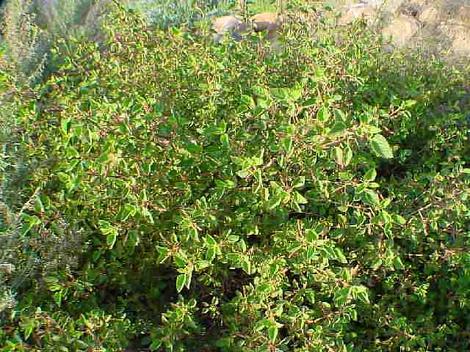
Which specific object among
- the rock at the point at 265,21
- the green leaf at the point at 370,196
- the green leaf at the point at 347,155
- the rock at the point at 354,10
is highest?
the green leaf at the point at 347,155

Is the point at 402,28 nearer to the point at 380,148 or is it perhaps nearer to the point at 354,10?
the point at 354,10

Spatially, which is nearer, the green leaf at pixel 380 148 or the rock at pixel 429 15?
the green leaf at pixel 380 148

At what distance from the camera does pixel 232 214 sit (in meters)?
2.28

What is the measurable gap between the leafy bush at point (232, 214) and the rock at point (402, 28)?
2353 millimetres

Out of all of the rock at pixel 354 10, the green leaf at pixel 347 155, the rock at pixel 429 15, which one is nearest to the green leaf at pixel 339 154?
the green leaf at pixel 347 155

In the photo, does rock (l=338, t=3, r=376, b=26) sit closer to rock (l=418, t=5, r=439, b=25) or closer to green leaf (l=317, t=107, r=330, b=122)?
rock (l=418, t=5, r=439, b=25)

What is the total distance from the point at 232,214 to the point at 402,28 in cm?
362

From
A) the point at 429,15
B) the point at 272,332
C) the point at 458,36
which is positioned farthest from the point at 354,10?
the point at 272,332

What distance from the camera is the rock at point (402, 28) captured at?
509cm

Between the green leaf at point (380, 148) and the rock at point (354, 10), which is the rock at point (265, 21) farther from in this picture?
the green leaf at point (380, 148)

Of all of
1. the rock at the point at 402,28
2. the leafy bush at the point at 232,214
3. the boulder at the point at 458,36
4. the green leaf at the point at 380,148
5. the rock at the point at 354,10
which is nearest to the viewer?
the green leaf at the point at 380,148

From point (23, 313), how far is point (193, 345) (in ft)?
2.17

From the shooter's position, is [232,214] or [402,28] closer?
[232,214]

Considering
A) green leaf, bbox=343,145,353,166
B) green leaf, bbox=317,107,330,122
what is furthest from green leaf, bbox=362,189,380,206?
green leaf, bbox=317,107,330,122
